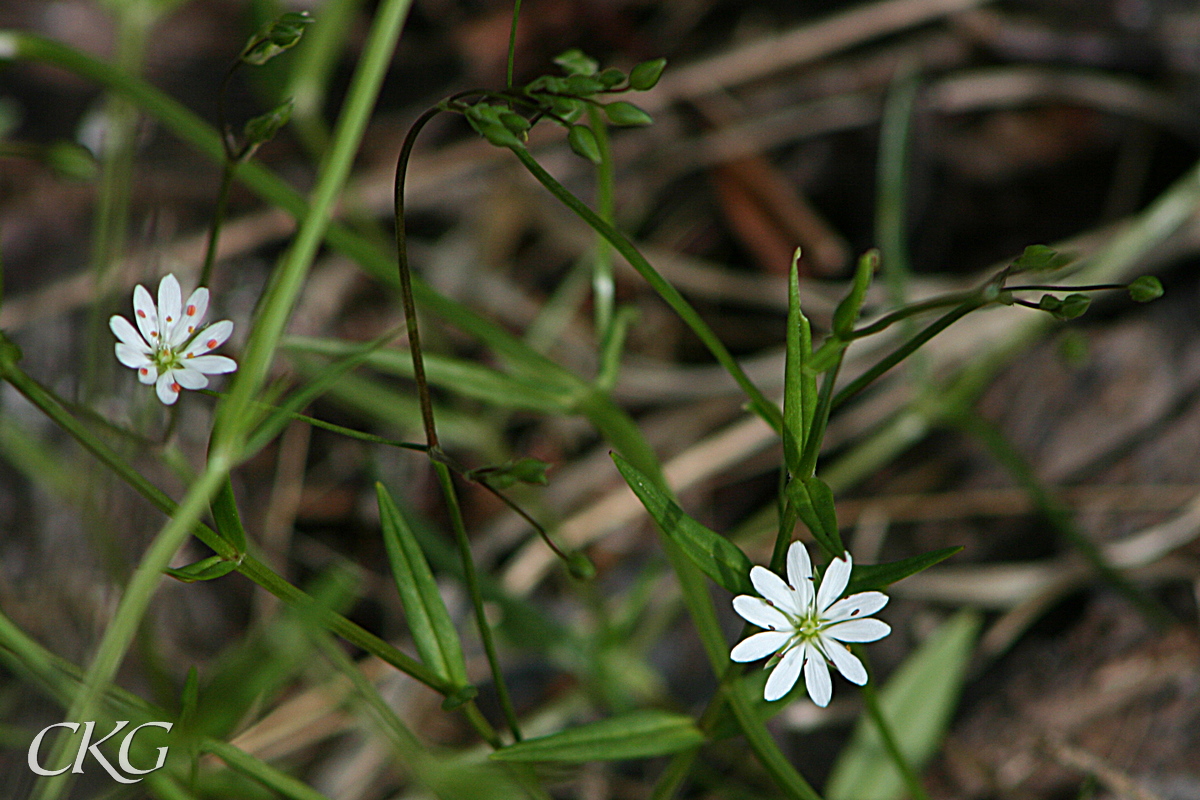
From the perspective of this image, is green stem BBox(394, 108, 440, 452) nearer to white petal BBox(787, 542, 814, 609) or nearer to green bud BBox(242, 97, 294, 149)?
green bud BBox(242, 97, 294, 149)

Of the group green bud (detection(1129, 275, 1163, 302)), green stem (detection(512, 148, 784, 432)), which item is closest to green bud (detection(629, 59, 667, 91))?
green stem (detection(512, 148, 784, 432))

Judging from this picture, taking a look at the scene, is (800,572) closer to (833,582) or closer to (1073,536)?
(833,582)

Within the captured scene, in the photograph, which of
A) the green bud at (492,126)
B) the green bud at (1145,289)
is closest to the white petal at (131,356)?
the green bud at (492,126)

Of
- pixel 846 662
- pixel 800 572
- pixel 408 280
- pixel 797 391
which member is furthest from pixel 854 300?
pixel 408 280

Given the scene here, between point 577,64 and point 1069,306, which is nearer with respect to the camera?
point 1069,306

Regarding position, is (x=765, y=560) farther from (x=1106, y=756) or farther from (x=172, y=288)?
(x=172, y=288)

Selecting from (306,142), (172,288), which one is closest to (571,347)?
(306,142)

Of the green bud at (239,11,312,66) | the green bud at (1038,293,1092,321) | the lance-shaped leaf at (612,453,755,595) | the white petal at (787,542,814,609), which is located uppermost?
the green bud at (239,11,312,66)
